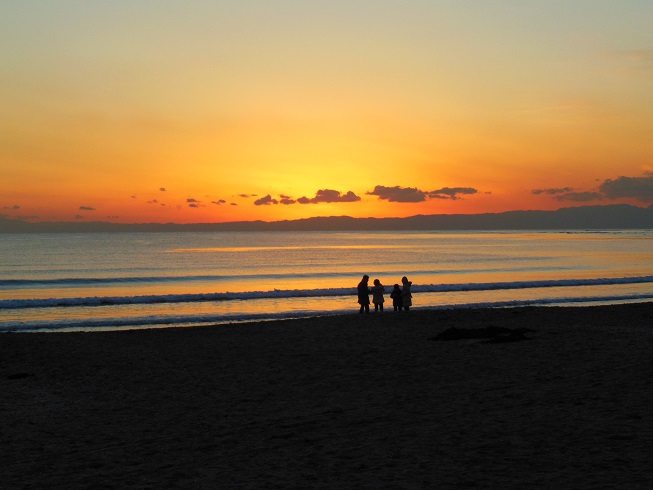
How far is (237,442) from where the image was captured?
379 inches

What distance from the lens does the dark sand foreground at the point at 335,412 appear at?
796cm

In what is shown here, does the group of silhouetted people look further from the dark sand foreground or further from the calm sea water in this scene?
the dark sand foreground

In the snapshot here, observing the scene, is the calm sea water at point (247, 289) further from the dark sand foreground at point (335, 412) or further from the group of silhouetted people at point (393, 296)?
the dark sand foreground at point (335, 412)

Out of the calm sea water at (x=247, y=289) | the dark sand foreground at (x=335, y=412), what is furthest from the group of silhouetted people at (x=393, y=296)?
the dark sand foreground at (x=335, y=412)

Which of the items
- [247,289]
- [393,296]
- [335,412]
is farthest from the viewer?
[247,289]

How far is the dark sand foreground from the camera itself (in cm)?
796

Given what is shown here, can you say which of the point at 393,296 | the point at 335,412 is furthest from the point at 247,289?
the point at 335,412

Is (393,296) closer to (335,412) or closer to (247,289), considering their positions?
(335,412)

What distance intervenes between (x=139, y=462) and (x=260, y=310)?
2599cm

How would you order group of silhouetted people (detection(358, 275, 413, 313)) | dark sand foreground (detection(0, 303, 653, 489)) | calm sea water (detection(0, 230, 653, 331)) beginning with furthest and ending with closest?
calm sea water (detection(0, 230, 653, 331))
group of silhouetted people (detection(358, 275, 413, 313))
dark sand foreground (detection(0, 303, 653, 489))

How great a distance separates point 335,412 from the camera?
36.6 ft

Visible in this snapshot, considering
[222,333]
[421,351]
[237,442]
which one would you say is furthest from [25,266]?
[237,442]

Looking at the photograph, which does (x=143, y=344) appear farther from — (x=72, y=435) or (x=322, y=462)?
(x=322, y=462)

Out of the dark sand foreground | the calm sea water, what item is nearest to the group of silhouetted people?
the calm sea water
